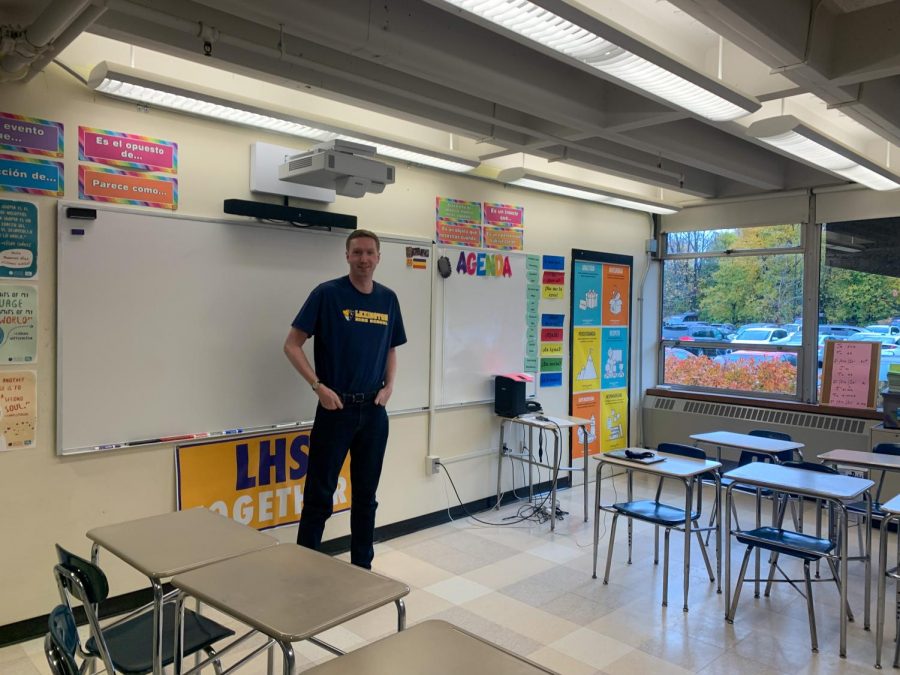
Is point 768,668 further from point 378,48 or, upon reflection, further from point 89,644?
point 378,48

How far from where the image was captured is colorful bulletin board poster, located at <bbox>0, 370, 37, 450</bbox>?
9.46ft

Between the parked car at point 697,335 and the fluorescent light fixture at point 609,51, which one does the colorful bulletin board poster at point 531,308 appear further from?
the fluorescent light fixture at point 609,51

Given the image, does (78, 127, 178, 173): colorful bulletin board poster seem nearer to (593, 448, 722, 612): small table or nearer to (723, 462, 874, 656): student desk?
(593, 448, 722, 612): small table

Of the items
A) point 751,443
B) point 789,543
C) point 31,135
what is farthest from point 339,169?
point 751,443

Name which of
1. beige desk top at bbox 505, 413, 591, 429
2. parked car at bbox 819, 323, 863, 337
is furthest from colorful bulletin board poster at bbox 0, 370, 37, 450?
parked car at bbox 819, 323, 863, 337

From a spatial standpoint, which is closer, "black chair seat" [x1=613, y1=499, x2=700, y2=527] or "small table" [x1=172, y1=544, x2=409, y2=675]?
"small table" [x1=172, y1=544, x2=409, y2=675]

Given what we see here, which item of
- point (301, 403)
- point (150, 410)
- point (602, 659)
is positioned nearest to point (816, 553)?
point (602, 659)

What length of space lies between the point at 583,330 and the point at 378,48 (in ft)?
12.5

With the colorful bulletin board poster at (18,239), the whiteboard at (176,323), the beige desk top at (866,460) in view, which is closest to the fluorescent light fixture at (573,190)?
the whiteboard at (176,323)

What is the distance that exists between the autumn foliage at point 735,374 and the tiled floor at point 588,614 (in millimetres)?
2323

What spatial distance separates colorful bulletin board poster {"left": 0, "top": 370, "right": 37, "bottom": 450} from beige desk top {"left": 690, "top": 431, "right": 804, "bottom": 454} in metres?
3.90

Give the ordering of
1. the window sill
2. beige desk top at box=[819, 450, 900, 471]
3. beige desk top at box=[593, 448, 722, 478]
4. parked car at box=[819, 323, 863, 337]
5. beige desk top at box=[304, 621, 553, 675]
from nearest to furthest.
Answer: beige desk top at box=[304, 621, 553, 675], beige desk top at box=[593, 448, 722, 478], beige desk top at box=[819, 450, 900, 471], the window sill, parked car at box=[819, 323, 863, 337]

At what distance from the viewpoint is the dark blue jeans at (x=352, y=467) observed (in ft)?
11.5

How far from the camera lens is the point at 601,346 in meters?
6.13
